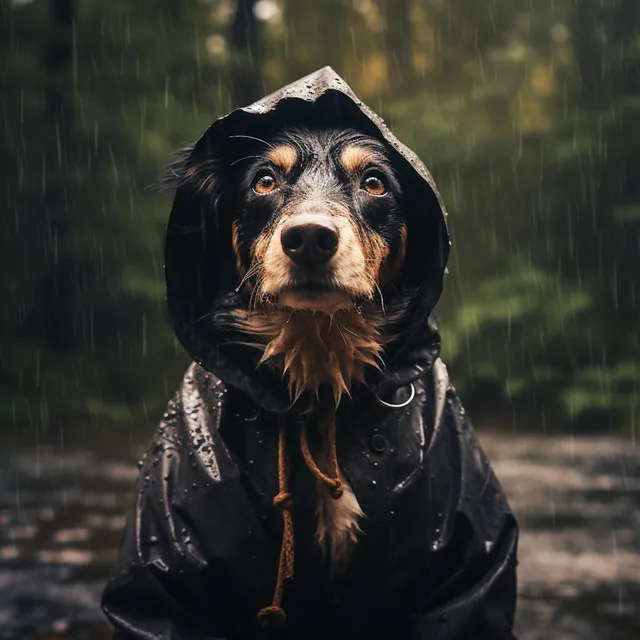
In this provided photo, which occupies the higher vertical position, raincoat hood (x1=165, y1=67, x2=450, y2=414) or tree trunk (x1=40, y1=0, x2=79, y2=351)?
tree trunk (x1=40, y1=0, x2=79, y2=351)

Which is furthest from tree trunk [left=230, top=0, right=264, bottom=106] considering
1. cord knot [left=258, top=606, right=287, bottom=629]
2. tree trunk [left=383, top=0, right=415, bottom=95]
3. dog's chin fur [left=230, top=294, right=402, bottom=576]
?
cord knot [left=258, top=606, right=287, bottom=629]

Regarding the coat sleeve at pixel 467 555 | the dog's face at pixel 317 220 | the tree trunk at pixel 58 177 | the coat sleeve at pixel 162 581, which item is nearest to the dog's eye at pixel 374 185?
the dog's face at pixel 317 220

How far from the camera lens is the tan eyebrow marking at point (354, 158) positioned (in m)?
2.99

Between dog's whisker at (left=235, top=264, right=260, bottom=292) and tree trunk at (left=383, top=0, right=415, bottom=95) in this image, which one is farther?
tree trunk at (left=383, top=0, right=415, bottom=95)

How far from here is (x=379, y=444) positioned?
290 centimetres

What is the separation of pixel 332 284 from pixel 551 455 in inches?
300

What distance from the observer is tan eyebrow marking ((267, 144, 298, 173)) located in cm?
300

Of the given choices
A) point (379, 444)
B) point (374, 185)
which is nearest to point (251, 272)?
point (374, 185)

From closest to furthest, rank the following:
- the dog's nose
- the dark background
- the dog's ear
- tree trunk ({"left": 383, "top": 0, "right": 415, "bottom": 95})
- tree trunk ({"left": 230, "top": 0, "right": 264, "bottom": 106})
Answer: the dog's nose < the dog's ear < the dark background < tree trunk ({"left": 230, "top": 0, "right": 264, "bottom": 106}) < tree trunk ({"left": 383, "top": 0, "right": 415, "bottom": 95})

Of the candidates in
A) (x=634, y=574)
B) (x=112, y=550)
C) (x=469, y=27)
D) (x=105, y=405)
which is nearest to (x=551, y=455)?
(x=634, y=574)

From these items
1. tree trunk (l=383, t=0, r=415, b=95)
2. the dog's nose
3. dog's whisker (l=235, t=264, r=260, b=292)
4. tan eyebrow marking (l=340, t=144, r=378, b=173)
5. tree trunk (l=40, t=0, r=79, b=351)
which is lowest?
dog's whisker (l=235, t=264, r=260, b=292)

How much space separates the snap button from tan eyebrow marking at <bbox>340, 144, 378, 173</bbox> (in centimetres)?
87

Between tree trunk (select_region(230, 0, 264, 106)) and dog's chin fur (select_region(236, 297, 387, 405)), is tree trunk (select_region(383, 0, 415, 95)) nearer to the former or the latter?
tree trunk (select_region(230, 0, 264, 106))

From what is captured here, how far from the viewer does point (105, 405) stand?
13.9 m
